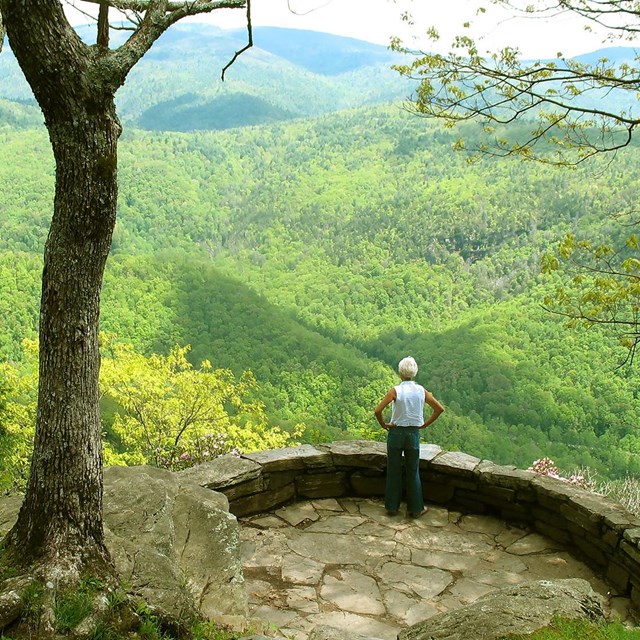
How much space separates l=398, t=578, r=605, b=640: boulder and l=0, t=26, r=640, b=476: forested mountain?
5354 millimetres

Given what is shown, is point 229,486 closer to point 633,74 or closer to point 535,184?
point 633,74

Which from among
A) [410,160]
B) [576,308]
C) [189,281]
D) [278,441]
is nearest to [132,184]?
[189,281]

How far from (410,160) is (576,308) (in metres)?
101

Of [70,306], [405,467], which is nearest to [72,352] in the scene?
[70,306]

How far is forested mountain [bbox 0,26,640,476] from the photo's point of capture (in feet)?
146

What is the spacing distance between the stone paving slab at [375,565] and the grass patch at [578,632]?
1.24 meters

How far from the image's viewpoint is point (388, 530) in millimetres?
5227

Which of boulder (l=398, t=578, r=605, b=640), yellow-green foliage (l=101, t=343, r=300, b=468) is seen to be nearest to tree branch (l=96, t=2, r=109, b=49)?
boulder (l=398, t=578, r=605, b=640)

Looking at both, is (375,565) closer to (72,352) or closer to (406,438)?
(406,438)

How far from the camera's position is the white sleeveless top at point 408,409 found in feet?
17.3

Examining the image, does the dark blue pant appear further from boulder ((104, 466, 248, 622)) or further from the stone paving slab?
boulder ((104, 466, 248, 622))

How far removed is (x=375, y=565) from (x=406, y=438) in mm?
1040

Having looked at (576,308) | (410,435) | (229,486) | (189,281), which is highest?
(576,308)

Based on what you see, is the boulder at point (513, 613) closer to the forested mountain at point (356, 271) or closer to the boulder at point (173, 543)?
the boulder at point (173, 543)
